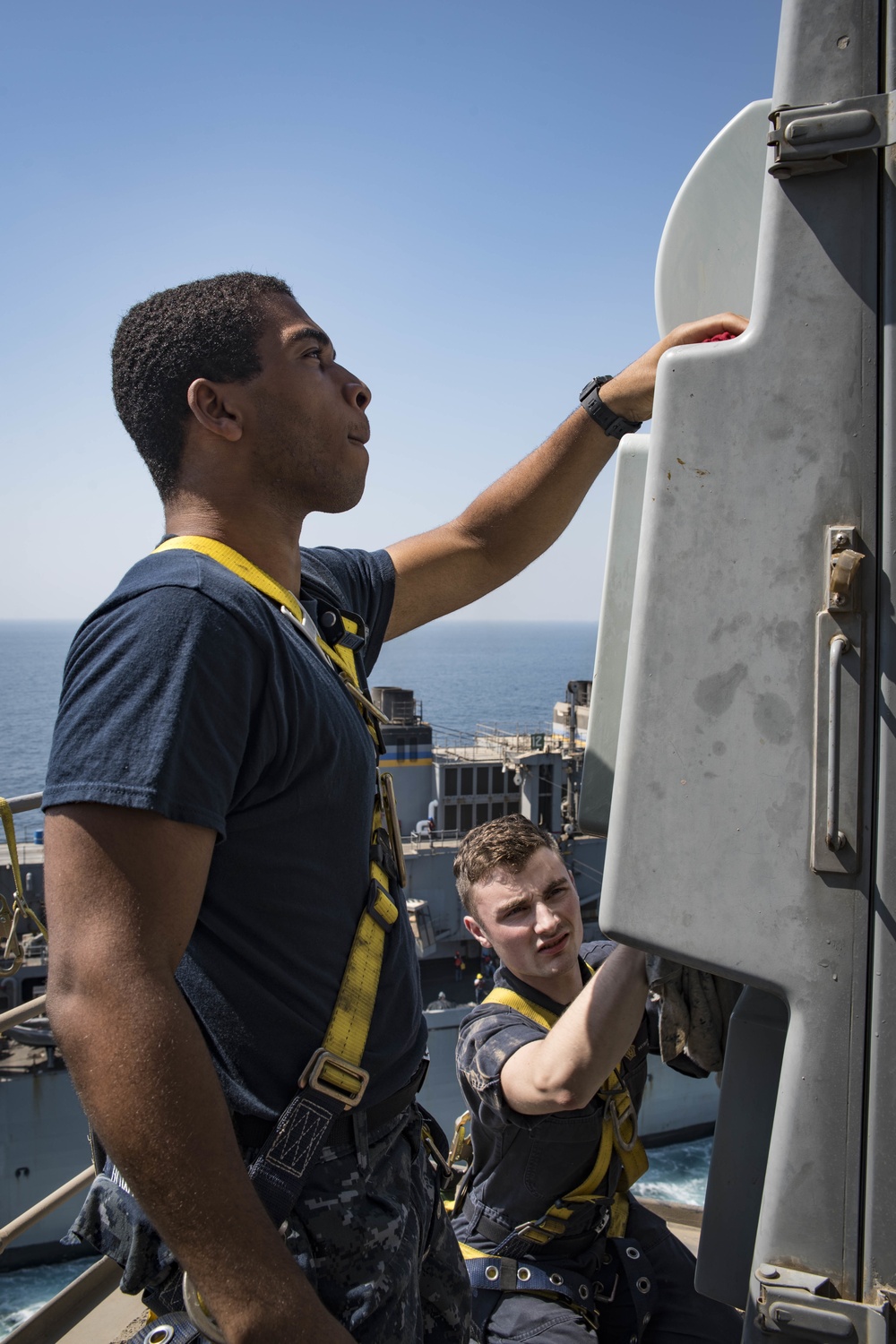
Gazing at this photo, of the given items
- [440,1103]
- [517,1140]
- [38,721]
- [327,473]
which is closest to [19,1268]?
[440,1103]

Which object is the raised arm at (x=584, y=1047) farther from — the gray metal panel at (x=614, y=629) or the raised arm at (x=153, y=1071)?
the raised arm at (x=153, y=1071)

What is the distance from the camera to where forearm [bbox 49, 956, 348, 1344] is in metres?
1.17

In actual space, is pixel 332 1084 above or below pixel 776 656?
below

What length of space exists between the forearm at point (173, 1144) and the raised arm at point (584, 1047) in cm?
75

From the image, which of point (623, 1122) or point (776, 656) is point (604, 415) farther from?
point (623, 1122)

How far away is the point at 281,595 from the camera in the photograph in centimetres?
161

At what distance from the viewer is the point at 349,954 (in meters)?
1.59

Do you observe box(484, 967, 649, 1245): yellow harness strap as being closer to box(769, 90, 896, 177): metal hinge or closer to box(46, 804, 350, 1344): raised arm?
box(46, 804, 350, 1344): raised arm

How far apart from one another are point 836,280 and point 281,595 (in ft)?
3.23

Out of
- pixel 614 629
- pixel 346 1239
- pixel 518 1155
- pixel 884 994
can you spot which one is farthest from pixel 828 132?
pixel 518 1155

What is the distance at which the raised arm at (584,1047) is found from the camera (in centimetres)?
170

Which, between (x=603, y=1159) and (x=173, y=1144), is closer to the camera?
(x=173, y=1144)

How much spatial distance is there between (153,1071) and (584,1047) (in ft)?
3.14

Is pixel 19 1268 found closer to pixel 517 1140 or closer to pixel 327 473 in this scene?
pixel 517 1140
